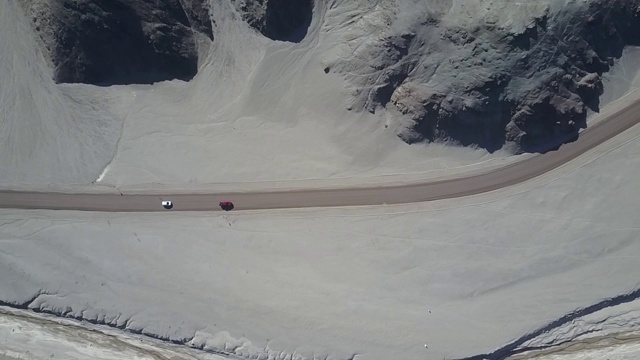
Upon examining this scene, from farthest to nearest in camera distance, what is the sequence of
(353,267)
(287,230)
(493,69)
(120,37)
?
(120,37), (287,230), (493,69), (353,267)

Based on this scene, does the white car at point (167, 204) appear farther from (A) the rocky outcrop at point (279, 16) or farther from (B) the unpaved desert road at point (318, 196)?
(A) the rocky outcrop at point (279, 16)

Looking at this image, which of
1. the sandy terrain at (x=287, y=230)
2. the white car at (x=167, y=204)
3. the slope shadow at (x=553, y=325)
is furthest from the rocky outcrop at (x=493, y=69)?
the white car at (x=167, y=204)

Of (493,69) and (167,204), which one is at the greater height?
(493,69)

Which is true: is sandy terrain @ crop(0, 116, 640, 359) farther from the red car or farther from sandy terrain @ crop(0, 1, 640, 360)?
the red car

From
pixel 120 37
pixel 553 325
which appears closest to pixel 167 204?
pixel 120 37

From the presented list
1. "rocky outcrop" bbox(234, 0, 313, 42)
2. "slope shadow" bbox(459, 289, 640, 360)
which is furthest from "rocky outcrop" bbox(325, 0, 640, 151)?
"slope shadow" bbox(459, 289, 640, 360)

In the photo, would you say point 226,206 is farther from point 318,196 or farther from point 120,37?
point 120,37

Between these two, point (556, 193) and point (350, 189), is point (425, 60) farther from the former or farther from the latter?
point (556, 193)
